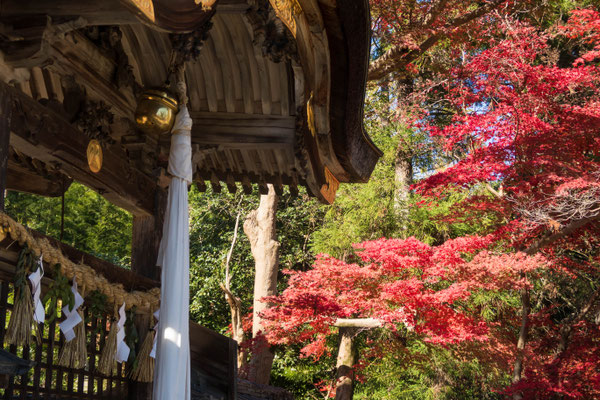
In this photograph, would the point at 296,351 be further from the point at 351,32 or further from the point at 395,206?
the point at 351,32

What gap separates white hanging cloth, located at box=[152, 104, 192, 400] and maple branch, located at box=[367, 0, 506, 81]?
6.91 m

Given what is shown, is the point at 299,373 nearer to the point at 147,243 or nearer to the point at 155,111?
the point at 147,243

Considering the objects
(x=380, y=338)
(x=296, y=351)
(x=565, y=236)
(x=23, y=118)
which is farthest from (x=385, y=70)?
(x=23, y=118)

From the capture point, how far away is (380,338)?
10.8m

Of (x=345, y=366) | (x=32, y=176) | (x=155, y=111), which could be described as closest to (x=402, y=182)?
(x=345, y=366)

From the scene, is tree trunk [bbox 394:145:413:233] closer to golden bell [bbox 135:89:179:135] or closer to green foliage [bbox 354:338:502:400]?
green foliage [bbox 354:338:502:400]

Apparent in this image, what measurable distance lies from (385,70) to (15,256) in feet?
27.1

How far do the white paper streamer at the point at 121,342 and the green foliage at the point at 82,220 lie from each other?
10.3 meters

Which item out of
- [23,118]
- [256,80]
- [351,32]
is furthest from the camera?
[256,80]

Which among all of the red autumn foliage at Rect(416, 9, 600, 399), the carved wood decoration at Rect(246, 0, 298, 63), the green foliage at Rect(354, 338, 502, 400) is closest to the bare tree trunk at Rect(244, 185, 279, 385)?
the green foliage at Rect(354, 338, 502, 400)

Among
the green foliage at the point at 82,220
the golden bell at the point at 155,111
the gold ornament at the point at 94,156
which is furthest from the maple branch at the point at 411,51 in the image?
the green foliage at the point at 82,220

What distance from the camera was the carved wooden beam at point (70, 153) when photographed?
10.7ft

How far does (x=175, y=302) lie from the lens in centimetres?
336

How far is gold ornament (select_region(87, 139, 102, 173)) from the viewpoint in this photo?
386 cm
